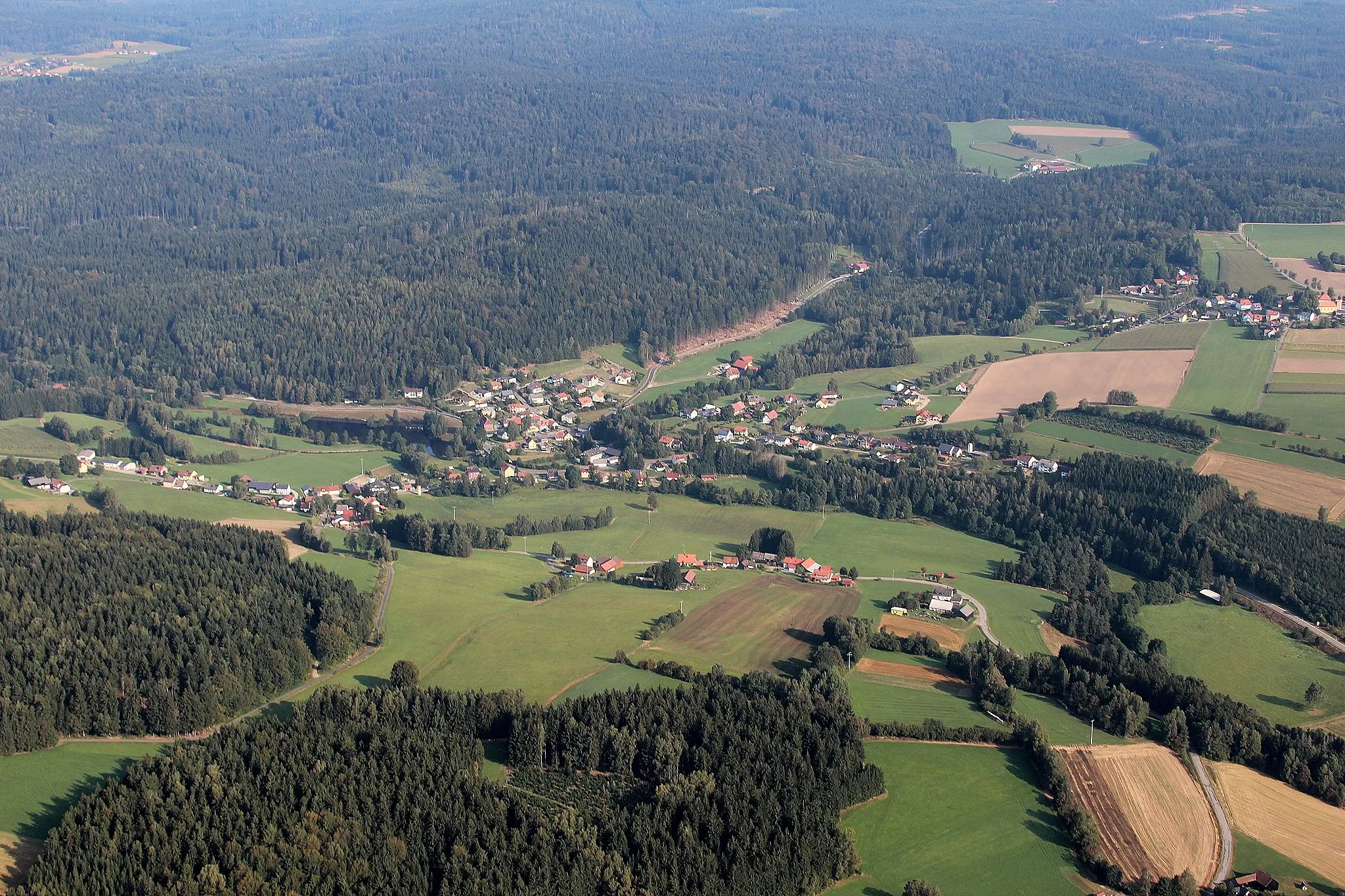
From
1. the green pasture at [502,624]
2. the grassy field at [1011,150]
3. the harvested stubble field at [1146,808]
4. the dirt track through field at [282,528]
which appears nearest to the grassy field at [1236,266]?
the grassy field at [1011,150]

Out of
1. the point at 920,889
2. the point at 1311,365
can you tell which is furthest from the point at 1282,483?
the point at 920,889

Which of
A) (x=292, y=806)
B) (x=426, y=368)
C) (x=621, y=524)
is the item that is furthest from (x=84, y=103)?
(x=292, y=806)

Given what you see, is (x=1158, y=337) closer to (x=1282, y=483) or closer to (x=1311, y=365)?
(x=1311, y=365)

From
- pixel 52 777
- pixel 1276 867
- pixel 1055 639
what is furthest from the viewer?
pixel 1055 639

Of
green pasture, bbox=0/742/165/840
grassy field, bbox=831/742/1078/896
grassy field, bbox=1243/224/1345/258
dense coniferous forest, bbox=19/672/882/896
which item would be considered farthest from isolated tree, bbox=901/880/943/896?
grassy field, bbox=1243/224/1345/258

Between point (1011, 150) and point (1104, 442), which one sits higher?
point (1011, 150)

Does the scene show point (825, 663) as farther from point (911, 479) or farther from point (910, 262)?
point (910, 262)

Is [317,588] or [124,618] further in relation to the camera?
[317,588]

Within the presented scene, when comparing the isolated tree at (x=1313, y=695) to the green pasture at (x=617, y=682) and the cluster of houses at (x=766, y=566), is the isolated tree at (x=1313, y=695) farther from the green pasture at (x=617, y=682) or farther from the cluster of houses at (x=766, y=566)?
the green pasture at (x=617, y=682)
